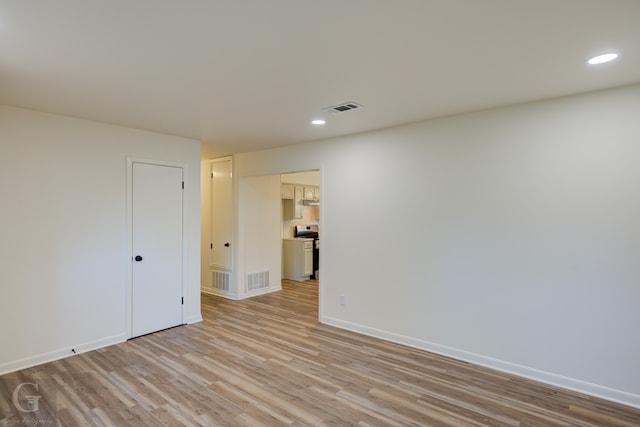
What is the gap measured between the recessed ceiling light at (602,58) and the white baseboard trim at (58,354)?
5.30 metres

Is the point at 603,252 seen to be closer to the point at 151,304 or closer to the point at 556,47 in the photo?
the point at 556,47

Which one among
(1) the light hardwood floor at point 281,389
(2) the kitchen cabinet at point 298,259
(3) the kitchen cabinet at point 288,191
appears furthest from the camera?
(3) the kitchen cabinet at point 288,191

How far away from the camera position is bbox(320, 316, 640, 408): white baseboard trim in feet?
9.15

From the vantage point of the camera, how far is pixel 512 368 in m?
3.26

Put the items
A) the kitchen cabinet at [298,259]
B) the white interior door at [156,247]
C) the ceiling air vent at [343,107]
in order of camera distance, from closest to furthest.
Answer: the ceiling air vent at [343,107], the white interior door at [156,247], the kitchen cabinet at [298,259]

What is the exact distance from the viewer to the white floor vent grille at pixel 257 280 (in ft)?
20.4

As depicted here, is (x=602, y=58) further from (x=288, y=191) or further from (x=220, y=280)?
(x=288, y=191)

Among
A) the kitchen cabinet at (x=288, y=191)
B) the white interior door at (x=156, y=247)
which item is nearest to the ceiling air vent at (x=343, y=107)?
the white interior door at (x=156, y=247)

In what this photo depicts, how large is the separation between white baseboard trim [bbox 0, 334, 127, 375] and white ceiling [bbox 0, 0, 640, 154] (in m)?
2.54

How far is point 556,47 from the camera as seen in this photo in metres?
2.16

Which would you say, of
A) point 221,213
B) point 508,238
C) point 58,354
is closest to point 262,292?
point 221,213

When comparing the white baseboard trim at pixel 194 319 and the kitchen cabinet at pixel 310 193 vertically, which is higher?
the kitchen cabinet at pixel 310 193

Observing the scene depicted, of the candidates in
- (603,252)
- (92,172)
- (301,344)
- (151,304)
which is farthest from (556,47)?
(151,304)

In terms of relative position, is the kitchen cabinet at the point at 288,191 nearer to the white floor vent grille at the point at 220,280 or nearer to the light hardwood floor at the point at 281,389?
the white floor vent grille at the point at 220,280
